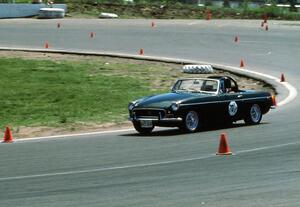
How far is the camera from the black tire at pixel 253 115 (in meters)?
21.1

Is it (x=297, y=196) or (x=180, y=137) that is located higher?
(x=297, y=196)

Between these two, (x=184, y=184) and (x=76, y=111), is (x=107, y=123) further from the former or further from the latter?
(x=184, y=184)

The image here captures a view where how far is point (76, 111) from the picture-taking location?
81.0 feet

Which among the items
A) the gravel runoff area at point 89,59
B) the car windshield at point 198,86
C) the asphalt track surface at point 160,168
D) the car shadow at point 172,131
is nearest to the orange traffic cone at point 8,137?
the asphalt track surface at point 160,168

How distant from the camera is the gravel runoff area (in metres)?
21.1

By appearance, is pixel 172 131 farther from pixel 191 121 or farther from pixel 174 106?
pixel 174 106

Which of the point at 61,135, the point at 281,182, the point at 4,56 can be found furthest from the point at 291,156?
the point at 4,56

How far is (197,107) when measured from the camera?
19.4 m

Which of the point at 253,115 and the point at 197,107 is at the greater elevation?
the point at 197,107

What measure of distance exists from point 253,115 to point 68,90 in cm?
914

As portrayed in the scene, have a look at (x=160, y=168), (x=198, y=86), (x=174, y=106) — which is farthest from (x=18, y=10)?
(x=160, y=168)

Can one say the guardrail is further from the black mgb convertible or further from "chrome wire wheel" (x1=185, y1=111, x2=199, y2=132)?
"chrome wire wheel" (x1=185, y1=111, x2=199, y2=132)

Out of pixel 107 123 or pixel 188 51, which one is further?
pixel 188 51

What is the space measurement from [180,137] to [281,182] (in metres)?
6.64
